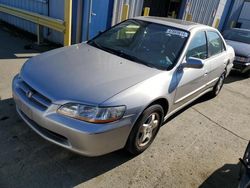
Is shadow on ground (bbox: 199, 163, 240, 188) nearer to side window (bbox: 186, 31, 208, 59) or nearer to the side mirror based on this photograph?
the side mirror

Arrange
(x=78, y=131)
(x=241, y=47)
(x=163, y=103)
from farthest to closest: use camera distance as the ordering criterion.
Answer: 1. (x=241, y=47)
2. (x=163, y=103)
3. (x=78, y=131)

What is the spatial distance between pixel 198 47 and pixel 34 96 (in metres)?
2.61

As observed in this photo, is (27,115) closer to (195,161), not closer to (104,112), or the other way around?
(104,112)

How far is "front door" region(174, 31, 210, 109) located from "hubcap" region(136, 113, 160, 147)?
1.70ft

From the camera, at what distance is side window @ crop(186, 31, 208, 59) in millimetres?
3652

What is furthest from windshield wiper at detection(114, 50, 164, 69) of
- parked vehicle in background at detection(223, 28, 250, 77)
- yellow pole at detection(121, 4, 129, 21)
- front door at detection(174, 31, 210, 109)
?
parked vehicle in background at detection(223, 28, 250, 77)

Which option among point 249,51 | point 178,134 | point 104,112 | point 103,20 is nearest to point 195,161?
point 178,134

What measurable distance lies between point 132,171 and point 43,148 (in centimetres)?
110

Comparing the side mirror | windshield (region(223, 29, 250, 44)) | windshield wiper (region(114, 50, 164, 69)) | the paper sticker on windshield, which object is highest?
the paper sticker on windshield

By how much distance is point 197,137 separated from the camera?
12.6 ft

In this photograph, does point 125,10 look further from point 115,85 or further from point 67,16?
point 115,85

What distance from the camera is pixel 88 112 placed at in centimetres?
244

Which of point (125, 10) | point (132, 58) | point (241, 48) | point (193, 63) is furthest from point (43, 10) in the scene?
point (241, 48)

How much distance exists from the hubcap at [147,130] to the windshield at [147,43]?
2.26 feet
